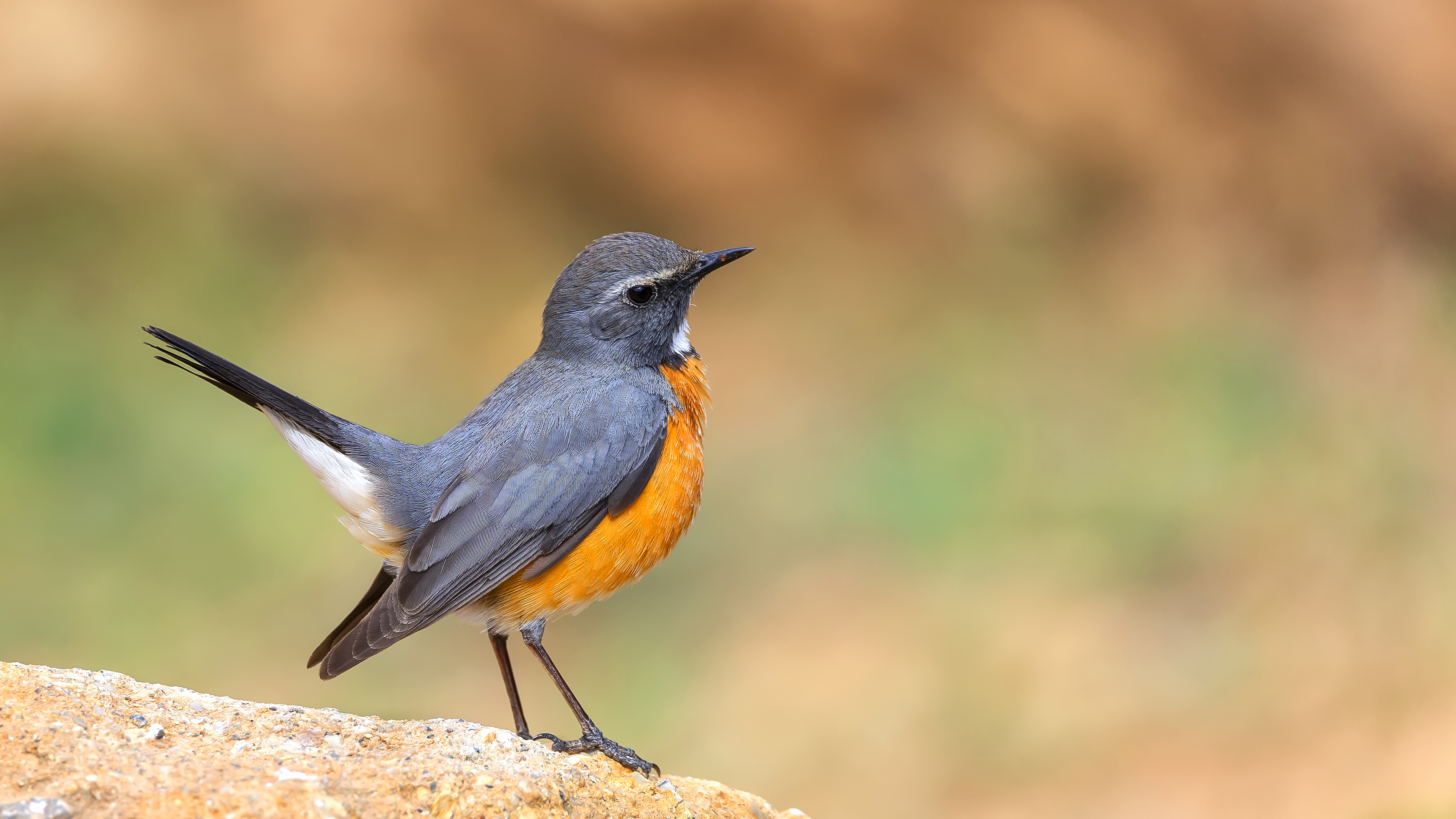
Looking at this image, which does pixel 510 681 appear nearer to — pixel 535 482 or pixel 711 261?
pixel 535 482

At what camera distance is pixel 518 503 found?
16.9 feet

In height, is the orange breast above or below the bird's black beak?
below

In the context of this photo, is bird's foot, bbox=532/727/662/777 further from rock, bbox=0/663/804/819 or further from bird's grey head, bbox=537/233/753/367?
bird's grey head, bbox=537/233/753/367

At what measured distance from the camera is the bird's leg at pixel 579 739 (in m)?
4.87

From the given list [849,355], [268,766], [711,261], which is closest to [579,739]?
[268,766]

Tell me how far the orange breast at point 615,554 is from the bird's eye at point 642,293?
23.4 inches

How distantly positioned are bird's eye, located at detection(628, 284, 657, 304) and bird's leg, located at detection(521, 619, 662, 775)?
1.56m

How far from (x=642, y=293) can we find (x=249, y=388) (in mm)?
1799

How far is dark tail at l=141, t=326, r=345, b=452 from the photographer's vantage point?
4.69m

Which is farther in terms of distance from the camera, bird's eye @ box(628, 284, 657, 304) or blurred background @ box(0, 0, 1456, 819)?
blurred background @ box(0, 0, 1456, 819)

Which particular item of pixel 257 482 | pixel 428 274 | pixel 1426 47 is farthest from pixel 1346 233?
pixel 257 482

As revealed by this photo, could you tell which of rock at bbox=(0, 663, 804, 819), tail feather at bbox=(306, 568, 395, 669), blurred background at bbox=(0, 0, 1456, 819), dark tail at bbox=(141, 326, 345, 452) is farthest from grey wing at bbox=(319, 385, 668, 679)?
blurred background at bbox=(0, 0, 1456, 819)

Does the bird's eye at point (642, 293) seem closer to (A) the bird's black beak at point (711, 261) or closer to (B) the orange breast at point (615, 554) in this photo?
(A) the bird's black beak at point (711, 261)

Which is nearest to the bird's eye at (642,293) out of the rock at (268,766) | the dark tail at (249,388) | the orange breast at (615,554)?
the orange breast at (615,554)
